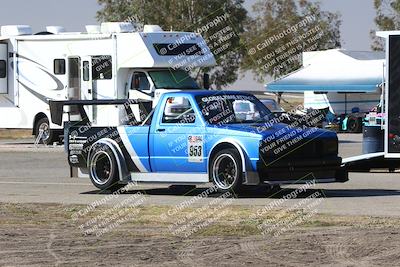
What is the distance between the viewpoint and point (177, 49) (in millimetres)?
30469

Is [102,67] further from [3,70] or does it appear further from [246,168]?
[246,168]

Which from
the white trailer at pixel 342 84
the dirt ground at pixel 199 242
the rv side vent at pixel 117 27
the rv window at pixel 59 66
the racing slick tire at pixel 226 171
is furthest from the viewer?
the white trailer at pixel 342 84

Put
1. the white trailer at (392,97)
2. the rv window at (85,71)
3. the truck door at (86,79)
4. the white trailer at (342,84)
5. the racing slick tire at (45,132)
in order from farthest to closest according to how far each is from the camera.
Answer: the white trailer at (342,84) → the racing slick tire at (45,132) → the rv window at (85,71) → the truck door at (86,79) → the white trailer at (392,97)

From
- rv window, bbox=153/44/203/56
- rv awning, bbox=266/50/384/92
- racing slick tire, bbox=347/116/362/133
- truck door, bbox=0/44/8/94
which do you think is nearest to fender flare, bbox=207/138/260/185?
rv window, bbox=153/44/203/56

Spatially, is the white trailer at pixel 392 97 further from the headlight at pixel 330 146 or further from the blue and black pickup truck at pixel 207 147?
the blue and black pickup truck at pixel 207 147

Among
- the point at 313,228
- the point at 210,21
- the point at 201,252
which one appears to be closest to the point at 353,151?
the point at 313,228

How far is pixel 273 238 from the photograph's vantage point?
11.1 meters

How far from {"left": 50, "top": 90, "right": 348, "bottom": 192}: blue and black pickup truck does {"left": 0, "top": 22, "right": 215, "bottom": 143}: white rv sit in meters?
11.3

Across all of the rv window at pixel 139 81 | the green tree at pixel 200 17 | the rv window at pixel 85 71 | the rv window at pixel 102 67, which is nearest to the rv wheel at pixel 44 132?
the rv window at pixel 85 71

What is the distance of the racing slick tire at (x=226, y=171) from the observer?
15.4 metres

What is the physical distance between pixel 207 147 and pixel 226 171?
1.63 ft

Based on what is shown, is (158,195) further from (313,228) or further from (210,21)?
(210,21)

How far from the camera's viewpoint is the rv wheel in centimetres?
3222

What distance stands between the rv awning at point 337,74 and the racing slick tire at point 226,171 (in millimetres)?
28496
